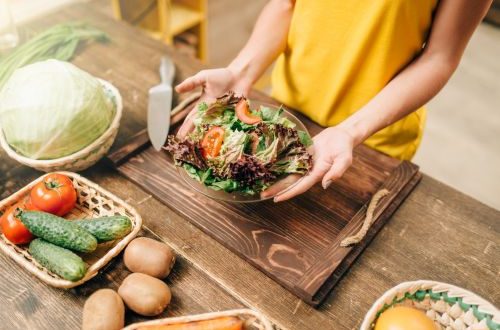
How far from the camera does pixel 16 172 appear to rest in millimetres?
1296

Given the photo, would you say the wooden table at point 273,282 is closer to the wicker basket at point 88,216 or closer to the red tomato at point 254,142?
the wicker basket at point 88,216

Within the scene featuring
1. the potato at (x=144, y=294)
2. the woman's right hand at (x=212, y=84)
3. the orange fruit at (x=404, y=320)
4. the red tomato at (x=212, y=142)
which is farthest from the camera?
the woman's right hand at (x=212, y=84)

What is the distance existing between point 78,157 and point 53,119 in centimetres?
13

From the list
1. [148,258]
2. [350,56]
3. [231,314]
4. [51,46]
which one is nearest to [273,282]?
[231,314]

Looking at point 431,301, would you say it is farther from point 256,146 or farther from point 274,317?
point 256,146

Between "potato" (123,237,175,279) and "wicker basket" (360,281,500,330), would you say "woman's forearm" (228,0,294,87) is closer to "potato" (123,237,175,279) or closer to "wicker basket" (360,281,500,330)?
"potato" (123,237,175,279)

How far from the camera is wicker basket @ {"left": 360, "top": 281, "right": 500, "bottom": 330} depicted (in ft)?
2.81

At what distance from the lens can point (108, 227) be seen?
104 cm

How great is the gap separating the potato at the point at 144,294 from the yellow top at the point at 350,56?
2.72 ft

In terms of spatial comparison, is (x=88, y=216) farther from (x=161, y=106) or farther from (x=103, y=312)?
(x=161, y=106)

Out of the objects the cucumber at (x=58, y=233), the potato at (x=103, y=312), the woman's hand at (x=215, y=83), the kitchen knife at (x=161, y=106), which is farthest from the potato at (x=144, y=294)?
the woman's hand at (x=215, y=83)

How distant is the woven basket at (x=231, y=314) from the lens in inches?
35.9

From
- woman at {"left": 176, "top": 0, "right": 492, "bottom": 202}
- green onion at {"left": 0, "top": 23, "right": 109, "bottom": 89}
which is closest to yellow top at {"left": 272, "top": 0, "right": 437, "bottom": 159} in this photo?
woman at {"left": 176, "top": 0, "right": 492, "bottom": 202}

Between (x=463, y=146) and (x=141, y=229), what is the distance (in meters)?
2.98
